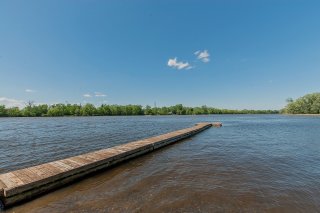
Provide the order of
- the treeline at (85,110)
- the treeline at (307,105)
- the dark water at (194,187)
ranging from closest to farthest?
the dark water at (194,187)
the treeline at (307,105)
the treeline at (85,110)

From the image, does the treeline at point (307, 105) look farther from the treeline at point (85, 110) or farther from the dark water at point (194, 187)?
the dark water at point (194, 187)

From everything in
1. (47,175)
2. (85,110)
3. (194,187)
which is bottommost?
(194,187)

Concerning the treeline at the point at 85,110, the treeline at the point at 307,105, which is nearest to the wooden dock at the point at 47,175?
the treeline at the point at 307,105

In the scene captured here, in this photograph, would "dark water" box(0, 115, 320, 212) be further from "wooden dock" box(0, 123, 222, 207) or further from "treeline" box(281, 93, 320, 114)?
"treeline" box(281, 93, 320, 114)

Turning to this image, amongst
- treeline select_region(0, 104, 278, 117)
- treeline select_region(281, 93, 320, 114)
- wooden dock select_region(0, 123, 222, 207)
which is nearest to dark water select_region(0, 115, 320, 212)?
wooden dock select_region(0, 123, 222, 207)

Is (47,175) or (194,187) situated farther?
(194,187)

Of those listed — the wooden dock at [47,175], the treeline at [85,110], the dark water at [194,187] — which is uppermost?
the treeline at [85,110]

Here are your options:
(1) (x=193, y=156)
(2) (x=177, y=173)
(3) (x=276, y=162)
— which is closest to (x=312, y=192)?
(3) (x=276, y=162)

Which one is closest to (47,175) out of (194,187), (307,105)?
(194,187)

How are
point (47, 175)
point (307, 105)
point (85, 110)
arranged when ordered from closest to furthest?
point (47, 175)
point (307, 105)
point (85, 110)

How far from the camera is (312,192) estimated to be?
239 inches

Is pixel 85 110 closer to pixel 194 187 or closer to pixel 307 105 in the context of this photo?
pixel 194 187

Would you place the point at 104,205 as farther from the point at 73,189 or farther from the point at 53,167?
the point at 53,167

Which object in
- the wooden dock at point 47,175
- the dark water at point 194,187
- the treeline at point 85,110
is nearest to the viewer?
the dark water at point 194,187
